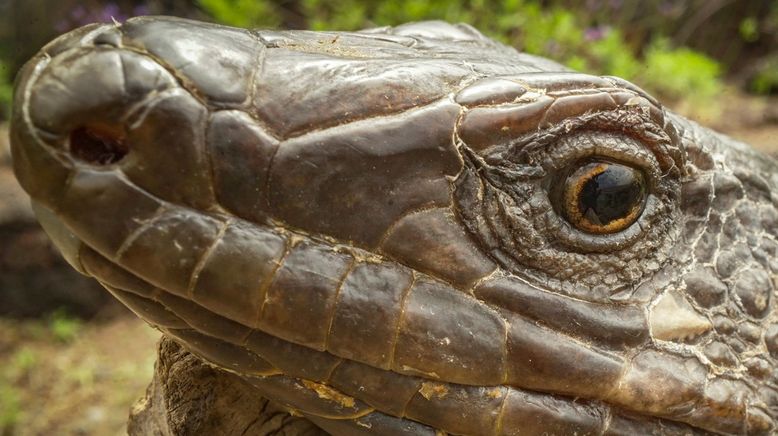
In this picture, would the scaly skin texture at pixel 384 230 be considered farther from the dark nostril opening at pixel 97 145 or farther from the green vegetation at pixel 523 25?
the green vegetation at pixel 523 25

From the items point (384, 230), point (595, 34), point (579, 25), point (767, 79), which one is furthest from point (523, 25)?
point (384, 230)

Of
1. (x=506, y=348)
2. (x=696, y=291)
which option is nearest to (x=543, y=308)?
(x=506, y=348)

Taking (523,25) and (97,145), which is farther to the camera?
(523,25)

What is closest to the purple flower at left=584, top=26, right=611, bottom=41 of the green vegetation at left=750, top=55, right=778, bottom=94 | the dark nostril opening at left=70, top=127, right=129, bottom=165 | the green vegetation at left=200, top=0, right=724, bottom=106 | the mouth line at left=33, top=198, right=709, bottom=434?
the green vegetation at left=200, top=0, right=724, bottom=106

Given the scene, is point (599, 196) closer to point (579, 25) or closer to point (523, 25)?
point (523, 25)

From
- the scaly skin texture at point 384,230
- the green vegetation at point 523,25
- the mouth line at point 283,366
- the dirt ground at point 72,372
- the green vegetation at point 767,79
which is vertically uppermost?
the scaly skin texture at point 384,230

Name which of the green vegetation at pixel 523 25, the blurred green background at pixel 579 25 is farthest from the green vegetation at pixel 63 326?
the green vegetation at pixel 523 25

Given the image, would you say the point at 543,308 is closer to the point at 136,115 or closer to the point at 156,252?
the point at 156,252
